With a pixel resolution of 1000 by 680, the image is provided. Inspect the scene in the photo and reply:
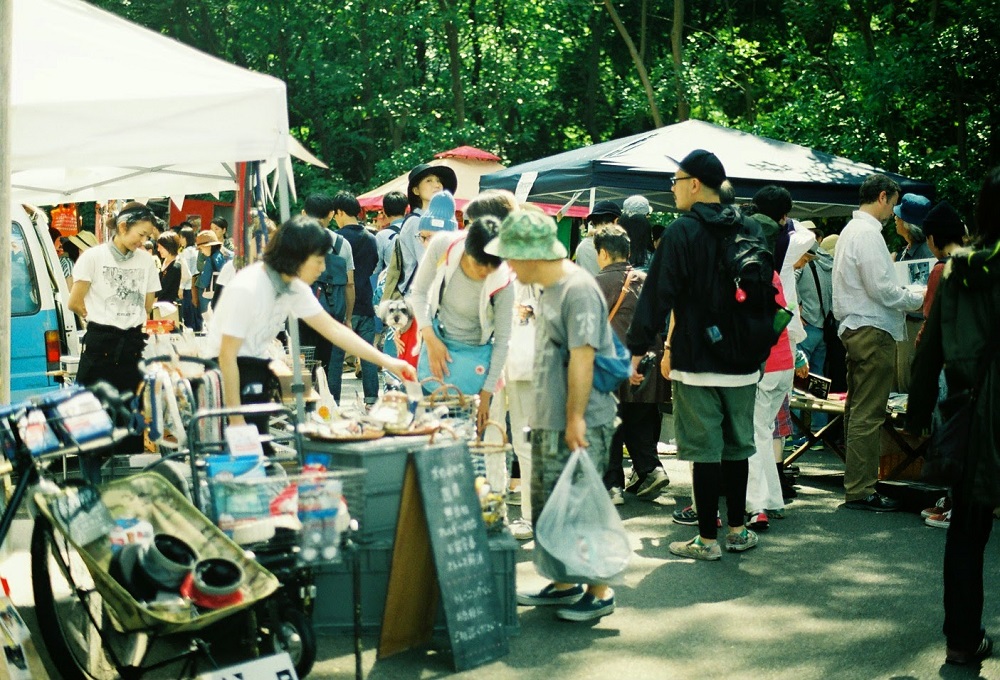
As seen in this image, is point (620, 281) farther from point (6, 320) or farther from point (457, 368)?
point (6, 320)

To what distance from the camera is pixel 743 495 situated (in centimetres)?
670

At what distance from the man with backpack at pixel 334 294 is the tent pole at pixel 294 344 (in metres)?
3.91

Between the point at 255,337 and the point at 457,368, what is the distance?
135 centimetres

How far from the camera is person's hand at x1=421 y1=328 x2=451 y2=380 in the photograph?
6383mm

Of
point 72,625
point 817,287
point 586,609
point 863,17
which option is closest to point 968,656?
point 586,609

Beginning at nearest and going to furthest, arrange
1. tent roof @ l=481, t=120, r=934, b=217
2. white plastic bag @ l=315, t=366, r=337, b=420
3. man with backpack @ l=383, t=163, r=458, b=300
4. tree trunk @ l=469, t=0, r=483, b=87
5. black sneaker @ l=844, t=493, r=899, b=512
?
1. white plastic bag @ l=315, t=366, r=337, b=420
2. black sneaker @ l=844, t=493, r=899, b=512
3. man with backpack @ l=383, t=163, r=458, b=300
4. tent roof @ l=481, t=120, r=934, b=217
5. tree trunk @ l=469, t=0, r=483, b=87

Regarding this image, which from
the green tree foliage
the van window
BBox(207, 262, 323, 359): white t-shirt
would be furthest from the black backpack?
the green tree foliage

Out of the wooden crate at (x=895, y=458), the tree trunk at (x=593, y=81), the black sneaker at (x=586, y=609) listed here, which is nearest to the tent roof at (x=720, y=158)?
the wooden crate at (x=895, y=458)

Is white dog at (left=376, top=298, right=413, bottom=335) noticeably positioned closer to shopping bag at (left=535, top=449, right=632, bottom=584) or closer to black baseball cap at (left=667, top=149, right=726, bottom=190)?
black baseball cap at (left=667, top=149, right=726, bottom=190)

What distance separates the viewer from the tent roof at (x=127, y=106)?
5.69 m

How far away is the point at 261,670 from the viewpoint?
166 inches

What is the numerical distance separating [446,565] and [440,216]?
9.22ft

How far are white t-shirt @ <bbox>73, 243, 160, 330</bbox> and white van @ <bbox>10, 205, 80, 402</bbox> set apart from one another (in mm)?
1021

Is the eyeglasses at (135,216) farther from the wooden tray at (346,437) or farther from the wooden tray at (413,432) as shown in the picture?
the wooden tray at (413,432)
